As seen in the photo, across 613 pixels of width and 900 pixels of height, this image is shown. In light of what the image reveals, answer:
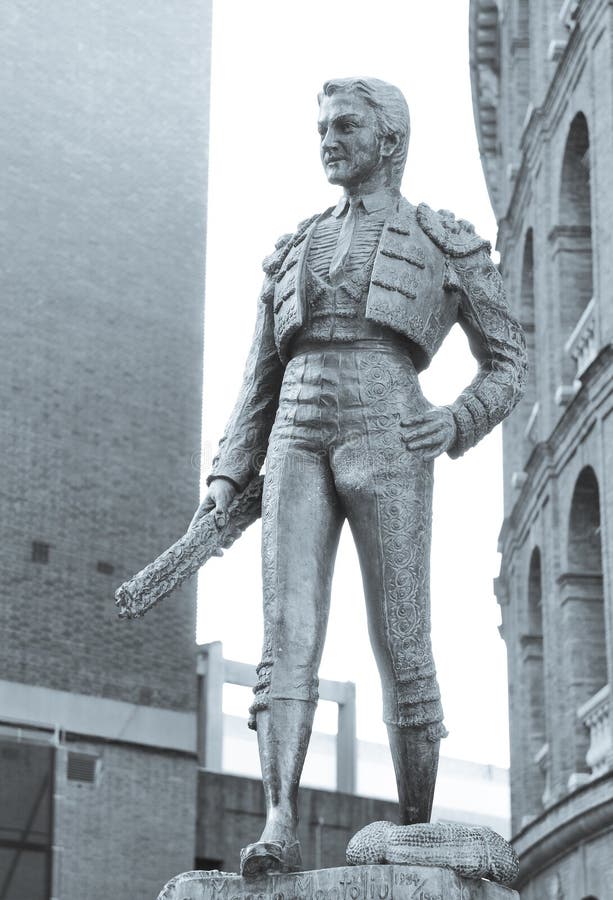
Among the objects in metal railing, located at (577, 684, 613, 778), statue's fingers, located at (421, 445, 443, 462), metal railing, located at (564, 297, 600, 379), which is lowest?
statue's fingers, located at (421, 445, 443, 462)

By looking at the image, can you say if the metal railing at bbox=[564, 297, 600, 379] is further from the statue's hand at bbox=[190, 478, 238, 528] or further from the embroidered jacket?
the statue's hand at bbox=[190, 478, 238, 528]

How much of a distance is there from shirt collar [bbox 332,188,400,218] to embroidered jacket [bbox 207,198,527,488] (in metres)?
0.04

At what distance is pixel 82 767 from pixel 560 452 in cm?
739

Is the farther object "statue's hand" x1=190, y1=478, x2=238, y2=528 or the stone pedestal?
"statue's hand" x1=190, y1=478, x2=238, y2=528

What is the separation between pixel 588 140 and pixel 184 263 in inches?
272

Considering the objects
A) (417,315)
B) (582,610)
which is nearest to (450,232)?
(417,315)

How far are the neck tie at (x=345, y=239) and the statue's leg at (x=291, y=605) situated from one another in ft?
1.86

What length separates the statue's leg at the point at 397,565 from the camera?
5363mm

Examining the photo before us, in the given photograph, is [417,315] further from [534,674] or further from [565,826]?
[534,674]

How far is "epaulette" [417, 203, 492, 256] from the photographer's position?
5914mm

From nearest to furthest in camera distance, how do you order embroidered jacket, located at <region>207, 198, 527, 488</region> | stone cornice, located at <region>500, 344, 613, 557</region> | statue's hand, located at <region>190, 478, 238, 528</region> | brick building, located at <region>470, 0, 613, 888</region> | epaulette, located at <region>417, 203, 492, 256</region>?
embroidered jacket, located at <region>207, 198, 527, 488</region> < statue's hand, located at <region>190, 478, 238, 528</region> < epaulette, located at <region>417, 203, 492, 256</region> < stone cornice, located at <region>500, 344, 613, 557</region> < brick building, located at <region>470, 0, 613, 888</region>

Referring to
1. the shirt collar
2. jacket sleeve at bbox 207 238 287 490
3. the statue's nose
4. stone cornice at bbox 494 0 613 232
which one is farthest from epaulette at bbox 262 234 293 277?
stone cornice at bbox 494 0 613 232

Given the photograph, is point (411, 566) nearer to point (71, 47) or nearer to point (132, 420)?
point (132, 420)

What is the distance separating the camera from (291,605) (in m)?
5.43
